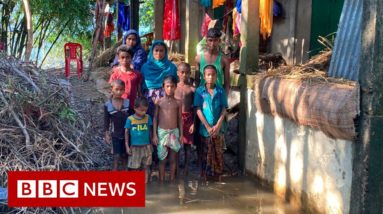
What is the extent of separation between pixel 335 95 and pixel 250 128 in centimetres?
208

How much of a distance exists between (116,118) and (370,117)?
108 inches

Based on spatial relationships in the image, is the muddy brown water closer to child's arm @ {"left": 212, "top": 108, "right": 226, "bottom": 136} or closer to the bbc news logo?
the bbc news logo

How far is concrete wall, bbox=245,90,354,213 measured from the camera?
3.77m

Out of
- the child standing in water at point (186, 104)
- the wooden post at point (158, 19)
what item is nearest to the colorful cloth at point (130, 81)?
the child standing in water at point (186, 104)

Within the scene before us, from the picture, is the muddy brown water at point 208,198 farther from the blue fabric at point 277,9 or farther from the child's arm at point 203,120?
the blue fabric at point 277,9

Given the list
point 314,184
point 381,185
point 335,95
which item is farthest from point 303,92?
point 381,185

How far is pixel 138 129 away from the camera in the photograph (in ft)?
16.3

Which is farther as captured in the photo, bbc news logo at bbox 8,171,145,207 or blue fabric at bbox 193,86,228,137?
blue fabric at bbox 193,86,228,137

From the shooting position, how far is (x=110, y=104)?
5.09 m

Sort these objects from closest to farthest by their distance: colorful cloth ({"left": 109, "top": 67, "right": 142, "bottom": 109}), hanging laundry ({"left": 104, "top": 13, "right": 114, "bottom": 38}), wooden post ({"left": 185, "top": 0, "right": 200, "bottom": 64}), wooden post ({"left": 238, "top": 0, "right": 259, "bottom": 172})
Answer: colorful cloth ({"left": 109, "top": 67, "right": 142, "bottom": 109}), wooden post ({"left": 238, "top": 0, "right": 259, "bottom": 172}), wooden post ({"left": 185, "top": 0, "right": 200, "bottom": 64}), hanging laundry ({"left": 104, "top": 13, "right": 114, "bottom": 38})

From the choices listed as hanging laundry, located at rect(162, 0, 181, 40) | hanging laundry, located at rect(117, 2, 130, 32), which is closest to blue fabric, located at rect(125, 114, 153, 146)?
hanging laundry, located at rect(162, 0, 181, 40)

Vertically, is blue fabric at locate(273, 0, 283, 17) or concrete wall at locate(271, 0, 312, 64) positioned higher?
blue fabric at locate(273, 0, 283, 17)

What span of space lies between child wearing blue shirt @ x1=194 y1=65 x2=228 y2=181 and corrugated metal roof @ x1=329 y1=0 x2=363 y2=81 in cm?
132

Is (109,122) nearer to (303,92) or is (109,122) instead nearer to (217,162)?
(217,162)
